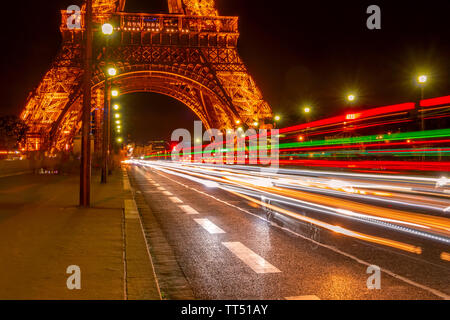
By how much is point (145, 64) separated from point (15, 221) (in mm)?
48561

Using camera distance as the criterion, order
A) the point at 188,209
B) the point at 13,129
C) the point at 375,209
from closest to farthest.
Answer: the point at 375,209, the point at 188,209, the point at 13,129

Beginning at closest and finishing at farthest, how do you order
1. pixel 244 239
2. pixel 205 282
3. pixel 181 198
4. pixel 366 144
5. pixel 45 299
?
pixel 45 299 < pixel 205 282 < pixel 244 239 < pixel 181 198 < pixel 366 144

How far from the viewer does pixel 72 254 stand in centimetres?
660

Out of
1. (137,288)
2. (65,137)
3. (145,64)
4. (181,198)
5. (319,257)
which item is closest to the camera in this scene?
(137,288)

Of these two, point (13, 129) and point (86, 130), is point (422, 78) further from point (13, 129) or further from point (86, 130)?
point (13, 129)

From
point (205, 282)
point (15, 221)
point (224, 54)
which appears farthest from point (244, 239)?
point (224, 54)

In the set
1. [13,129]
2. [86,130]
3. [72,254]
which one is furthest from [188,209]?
[13,129]

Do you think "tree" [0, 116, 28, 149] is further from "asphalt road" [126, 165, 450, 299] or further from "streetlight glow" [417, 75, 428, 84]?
"asphalt road" [126, 165, 450, 299]

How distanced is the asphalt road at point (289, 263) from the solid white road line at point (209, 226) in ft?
0.07

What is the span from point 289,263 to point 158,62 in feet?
171

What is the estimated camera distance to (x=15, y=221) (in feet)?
31.6

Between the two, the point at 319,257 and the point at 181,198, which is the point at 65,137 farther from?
the point at 319,257

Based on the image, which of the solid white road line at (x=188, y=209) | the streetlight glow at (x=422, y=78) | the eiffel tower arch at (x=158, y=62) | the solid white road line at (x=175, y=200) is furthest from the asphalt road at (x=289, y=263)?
the eiffel tower arch at (x=158, y=62)

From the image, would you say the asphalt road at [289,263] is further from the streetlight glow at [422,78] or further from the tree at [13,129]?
the tree at [13,129]
